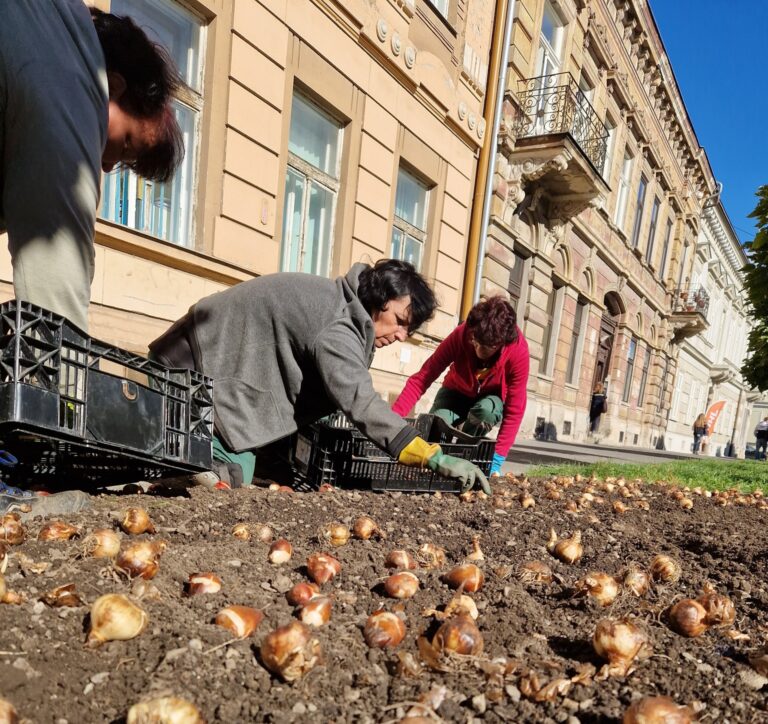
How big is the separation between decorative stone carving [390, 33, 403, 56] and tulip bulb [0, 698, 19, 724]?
7992 mm

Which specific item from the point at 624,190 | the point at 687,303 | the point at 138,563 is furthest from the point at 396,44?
the point at 687,303

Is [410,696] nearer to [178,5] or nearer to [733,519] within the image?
[733,519]

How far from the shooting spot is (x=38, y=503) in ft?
6.13

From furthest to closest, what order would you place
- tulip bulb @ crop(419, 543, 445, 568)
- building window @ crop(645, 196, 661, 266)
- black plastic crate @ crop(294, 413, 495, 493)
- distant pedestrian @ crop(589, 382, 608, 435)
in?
building window @ crop(645, 196, 661, 266), distant pedestrian @ crop(589, 382, 608, 435), black plastic crate @ crop(294, 413, 495, 493), tulip bulb @ crop(419, 543, 445, 568)

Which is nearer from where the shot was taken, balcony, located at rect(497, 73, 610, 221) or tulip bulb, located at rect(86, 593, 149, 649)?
tulip bulb, located at rect(86, 593, 149, 649)

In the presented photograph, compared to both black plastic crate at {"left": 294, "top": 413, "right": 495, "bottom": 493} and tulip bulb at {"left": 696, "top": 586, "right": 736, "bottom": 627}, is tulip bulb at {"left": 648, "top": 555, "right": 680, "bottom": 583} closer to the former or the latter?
tulip bulb at {"left": 696, "top": 586, "right": 736, "bottom": 627}

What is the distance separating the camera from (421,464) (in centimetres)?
277

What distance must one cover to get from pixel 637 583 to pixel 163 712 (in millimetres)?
1384

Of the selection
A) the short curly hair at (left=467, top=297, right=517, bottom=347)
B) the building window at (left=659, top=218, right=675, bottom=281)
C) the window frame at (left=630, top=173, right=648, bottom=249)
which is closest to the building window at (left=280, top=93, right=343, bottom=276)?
the short curly hair at (left=467, top=297, right=517, bottom=347)

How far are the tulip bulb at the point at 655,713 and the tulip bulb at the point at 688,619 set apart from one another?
1.51 ft

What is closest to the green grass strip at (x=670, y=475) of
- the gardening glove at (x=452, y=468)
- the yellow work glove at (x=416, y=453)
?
the gardening glove at (x=452, y=468)

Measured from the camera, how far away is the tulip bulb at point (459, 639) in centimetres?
124

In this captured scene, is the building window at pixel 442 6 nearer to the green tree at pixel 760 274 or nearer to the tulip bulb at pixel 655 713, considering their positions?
the green tree at pixel 760 274

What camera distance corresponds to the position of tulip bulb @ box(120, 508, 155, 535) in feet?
6.17
